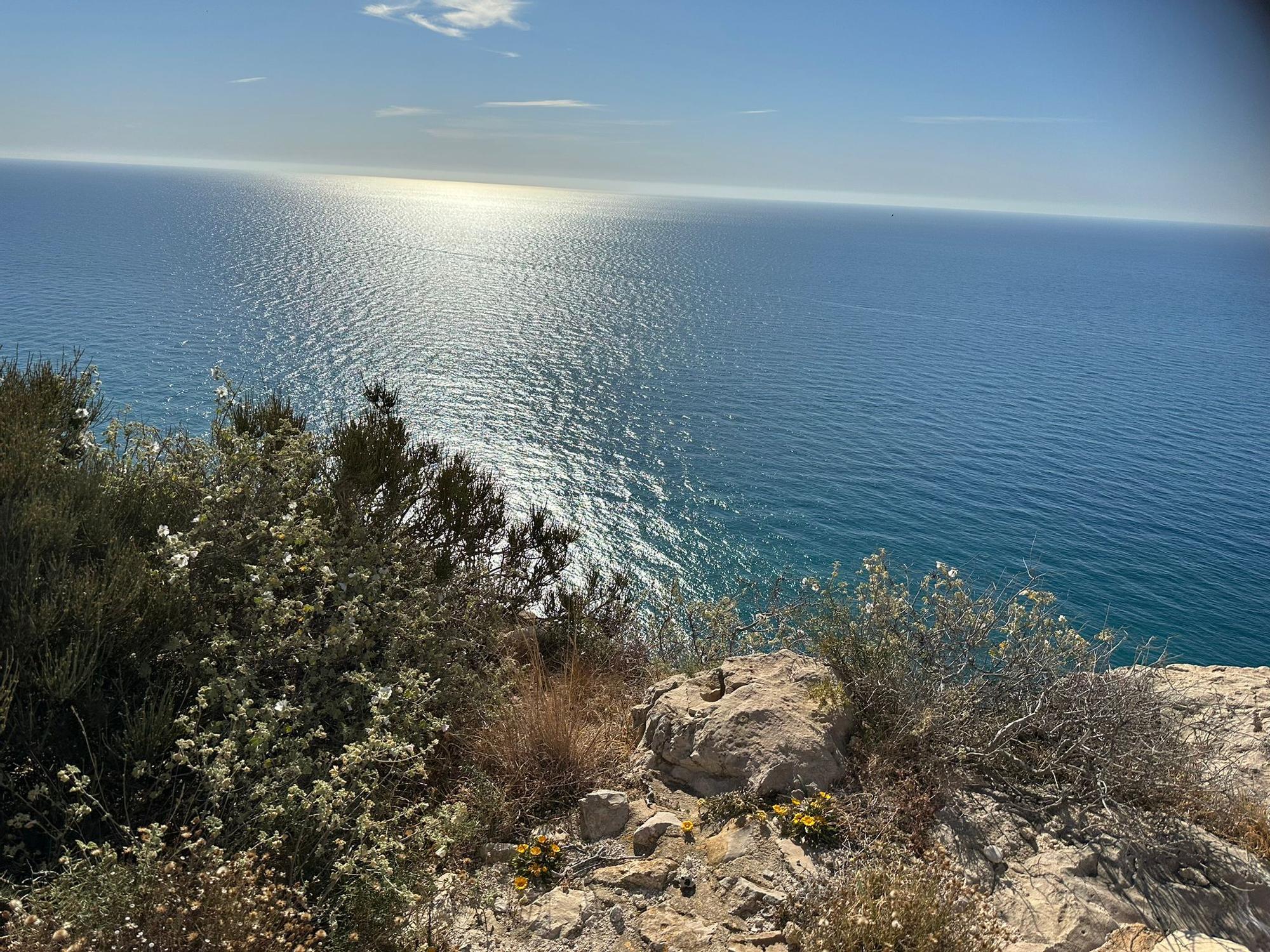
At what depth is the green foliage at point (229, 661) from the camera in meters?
4.68

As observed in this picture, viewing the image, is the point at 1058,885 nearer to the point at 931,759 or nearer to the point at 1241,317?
the point at 931,759

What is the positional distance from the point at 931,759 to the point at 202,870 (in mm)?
5338

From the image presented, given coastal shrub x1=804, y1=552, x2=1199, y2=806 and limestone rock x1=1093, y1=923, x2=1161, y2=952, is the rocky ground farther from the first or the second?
coastal shrub x1=804, y1=552, x2=1199, y2=806

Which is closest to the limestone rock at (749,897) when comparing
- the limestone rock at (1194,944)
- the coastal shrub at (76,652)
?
the limestone rock at (1194,944)

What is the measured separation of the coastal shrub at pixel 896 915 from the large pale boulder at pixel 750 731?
3.69ft

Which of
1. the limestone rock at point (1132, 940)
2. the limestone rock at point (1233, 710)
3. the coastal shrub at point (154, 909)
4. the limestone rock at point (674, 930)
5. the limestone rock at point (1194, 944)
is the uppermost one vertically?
the coastal shrub at point (154, 909)

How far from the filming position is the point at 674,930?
4.71 meters

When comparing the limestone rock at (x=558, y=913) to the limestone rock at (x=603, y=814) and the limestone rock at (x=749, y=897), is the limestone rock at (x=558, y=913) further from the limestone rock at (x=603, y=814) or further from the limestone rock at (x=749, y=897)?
the limestone rock at (x=749, y=897)

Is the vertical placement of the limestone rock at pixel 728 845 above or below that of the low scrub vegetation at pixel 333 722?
below

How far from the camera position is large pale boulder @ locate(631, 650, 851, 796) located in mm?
6129

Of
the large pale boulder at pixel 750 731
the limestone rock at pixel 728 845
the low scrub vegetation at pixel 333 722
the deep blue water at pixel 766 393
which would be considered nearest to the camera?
the low scrub vegetation at pixel 333 722

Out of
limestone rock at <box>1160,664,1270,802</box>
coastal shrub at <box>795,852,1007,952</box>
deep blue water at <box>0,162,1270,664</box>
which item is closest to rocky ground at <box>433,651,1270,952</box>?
coastal shrub at <box>795,852,1007,952</box>

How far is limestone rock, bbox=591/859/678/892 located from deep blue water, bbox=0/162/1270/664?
23.7 meters

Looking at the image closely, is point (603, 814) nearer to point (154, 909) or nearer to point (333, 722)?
point (333, 722)
